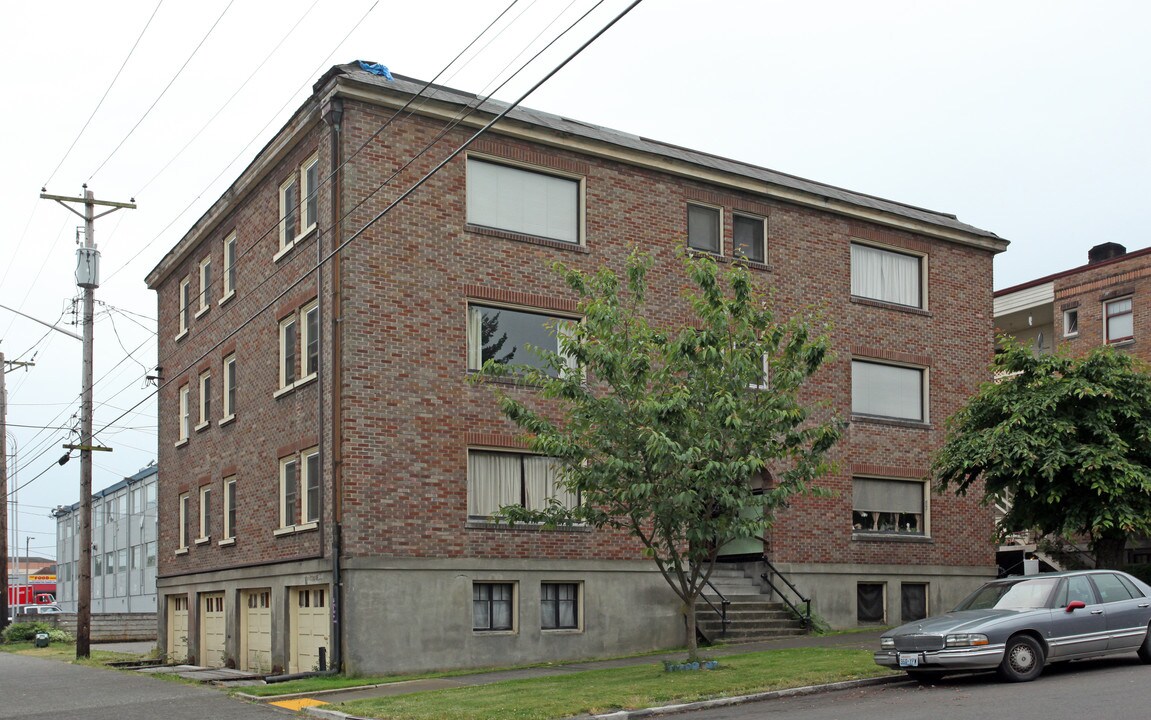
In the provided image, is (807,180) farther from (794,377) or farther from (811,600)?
(794,377)

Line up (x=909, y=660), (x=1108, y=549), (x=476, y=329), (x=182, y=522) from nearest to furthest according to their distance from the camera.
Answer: (x=909, y=660) < (x=1108, y=549) < (x=476, y=329) < (x=182, y=522)

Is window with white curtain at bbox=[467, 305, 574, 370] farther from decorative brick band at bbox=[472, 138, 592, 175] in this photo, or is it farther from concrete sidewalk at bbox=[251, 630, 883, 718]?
concrete sidewalk at bbox=[251, 630, 883, 718]

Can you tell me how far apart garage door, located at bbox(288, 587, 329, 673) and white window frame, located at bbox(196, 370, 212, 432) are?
7.82 m

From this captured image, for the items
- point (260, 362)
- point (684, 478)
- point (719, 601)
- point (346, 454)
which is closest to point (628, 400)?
point (684, 478)

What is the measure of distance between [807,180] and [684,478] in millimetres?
14657

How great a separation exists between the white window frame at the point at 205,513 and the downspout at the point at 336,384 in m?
8.63

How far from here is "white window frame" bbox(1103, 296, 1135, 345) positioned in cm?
4478

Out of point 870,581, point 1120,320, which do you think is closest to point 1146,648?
point 870,581

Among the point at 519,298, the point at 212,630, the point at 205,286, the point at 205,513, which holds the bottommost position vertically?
the point at 212,630

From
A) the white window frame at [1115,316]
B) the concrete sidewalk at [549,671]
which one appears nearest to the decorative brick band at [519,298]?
the concrete sidewalk at [549,671]

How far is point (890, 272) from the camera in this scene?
1177 inches

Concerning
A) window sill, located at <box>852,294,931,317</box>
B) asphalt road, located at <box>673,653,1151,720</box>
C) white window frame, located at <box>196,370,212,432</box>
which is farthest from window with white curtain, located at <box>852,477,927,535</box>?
white window frame, located at <box>196,370,212,432</box>

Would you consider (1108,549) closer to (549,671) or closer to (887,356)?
(887,356)

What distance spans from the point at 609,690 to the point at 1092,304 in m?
35.5
